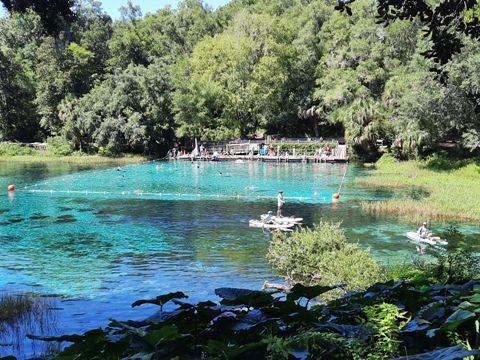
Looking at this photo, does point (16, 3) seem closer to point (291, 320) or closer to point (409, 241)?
point (291, 320)

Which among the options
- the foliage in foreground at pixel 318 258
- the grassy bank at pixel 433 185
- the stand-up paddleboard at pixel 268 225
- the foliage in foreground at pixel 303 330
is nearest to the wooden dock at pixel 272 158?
the grassy bank at pixel 433 185

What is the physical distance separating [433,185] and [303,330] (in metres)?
31.7

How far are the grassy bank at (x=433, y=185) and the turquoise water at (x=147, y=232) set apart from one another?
1.81 meters

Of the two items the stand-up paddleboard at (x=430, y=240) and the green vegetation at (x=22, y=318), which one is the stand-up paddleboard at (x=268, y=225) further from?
the green vegetation at (x=22, y=318)

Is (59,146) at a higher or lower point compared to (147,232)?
higher

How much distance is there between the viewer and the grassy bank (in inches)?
938

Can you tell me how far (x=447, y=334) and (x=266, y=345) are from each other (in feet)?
3.83

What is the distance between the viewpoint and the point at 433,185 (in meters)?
32.3

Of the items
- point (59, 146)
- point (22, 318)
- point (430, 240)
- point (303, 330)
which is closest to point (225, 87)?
point (59, 146)

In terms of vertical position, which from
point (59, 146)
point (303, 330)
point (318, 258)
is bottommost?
point (318, 258)

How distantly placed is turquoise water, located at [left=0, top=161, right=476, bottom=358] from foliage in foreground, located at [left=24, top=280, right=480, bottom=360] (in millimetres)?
6896

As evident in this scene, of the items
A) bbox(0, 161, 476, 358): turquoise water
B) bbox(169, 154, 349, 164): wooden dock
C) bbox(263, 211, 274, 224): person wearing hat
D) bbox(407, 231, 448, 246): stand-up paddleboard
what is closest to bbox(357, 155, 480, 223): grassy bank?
bbox(0, 161, 476, 358): turquoise water

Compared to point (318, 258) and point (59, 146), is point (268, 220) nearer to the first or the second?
point (318, 258)

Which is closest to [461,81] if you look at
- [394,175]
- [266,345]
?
[394,175]
